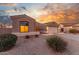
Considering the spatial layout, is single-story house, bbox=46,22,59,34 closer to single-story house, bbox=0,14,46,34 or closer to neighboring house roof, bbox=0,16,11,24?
single-story house, bbox=0,14,46,34

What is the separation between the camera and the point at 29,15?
273 cm

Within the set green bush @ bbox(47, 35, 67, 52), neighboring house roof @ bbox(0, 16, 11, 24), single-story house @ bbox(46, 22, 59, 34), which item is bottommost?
green bush @ bbox(47, 35, 67, 52)

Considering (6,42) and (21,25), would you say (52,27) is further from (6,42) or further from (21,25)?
(6,42)

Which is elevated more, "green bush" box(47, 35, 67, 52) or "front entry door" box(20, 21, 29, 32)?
"front entry door" box(20, 21, 29, 32)

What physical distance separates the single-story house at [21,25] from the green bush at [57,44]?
0.22 metres

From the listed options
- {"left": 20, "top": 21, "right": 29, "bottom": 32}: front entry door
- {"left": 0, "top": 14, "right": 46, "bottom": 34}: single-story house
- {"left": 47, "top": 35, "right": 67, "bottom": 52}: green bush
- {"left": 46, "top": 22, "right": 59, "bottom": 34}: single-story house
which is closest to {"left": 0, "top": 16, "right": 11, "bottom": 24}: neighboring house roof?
{"left": 0, "top": 14, "right": 46, "bottom": 34}: single-story house

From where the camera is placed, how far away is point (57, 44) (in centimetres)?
268

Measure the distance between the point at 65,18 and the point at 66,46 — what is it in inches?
17.2

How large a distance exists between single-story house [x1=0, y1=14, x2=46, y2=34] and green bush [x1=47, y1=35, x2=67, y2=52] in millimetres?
218

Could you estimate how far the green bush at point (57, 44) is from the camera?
2674 mm

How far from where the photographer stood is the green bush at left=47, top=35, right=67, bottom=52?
105 inches

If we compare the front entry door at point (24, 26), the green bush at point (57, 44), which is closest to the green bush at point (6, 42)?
the front entry door at point (24, 26)

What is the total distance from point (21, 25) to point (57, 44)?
635 mm
